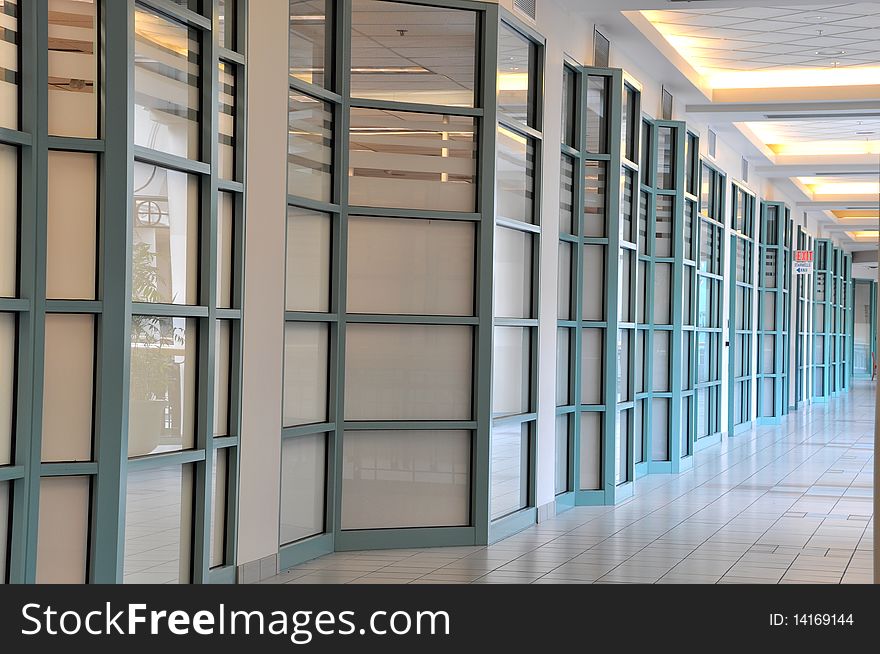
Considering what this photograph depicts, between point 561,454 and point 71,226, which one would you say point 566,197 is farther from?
point 71,226

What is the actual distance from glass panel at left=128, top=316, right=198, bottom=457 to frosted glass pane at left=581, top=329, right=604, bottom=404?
17.0ft

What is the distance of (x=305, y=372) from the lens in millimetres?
7277

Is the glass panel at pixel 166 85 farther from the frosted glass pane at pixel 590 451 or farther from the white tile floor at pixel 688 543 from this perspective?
the frosted glass pane at pixel 590 451

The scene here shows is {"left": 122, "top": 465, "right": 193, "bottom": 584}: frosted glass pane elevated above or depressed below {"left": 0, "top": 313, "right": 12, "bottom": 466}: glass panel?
below

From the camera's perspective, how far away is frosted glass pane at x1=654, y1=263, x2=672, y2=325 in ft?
42.4

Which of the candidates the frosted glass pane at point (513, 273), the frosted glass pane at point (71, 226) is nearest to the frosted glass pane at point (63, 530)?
the frosted glass pane at point (71, 226)

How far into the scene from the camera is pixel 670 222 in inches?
509

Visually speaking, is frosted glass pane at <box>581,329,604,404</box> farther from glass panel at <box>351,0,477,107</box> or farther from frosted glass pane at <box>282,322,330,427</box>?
frosted glass pane at <box>282,322,330,427</box>

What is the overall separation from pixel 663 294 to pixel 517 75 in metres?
4.98

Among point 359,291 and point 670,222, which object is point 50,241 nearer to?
point 359,291

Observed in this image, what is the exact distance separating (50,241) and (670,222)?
898 cm

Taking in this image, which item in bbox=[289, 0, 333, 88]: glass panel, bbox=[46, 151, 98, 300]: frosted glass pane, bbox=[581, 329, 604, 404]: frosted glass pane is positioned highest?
bbox=[289, 0, 333, 88]: glass panel

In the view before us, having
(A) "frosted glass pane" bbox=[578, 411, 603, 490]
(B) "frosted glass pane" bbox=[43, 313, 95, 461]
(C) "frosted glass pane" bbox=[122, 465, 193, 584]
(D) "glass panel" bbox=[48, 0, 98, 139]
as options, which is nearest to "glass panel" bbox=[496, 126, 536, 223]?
(A) "frosted glass pane" bbox=[578, 411, 603, 490]

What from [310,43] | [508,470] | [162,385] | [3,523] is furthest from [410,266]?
[3,523]
